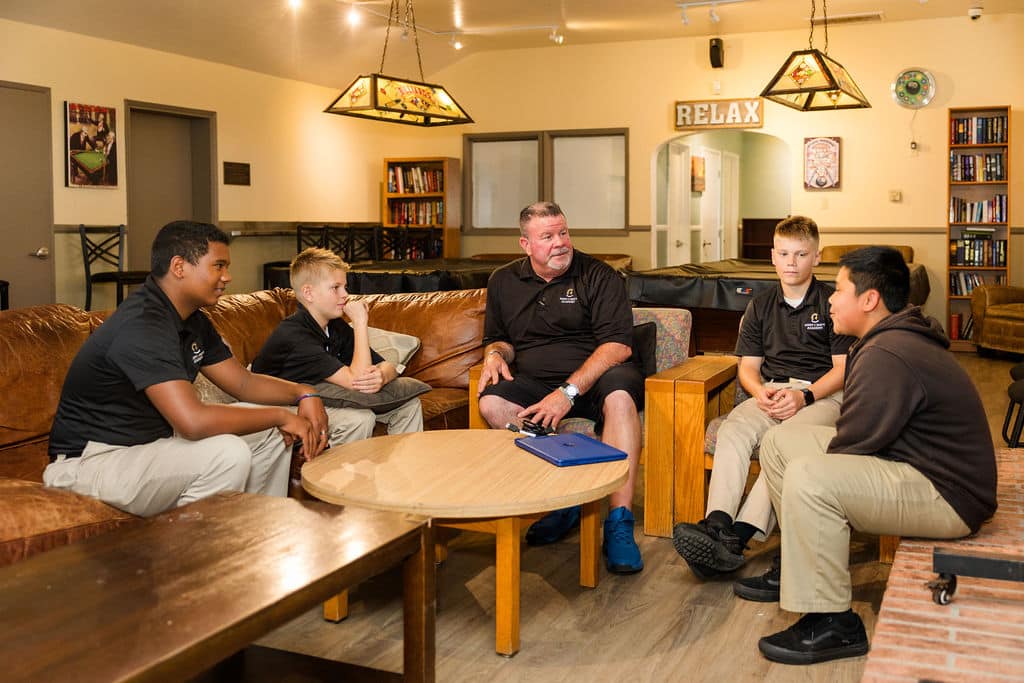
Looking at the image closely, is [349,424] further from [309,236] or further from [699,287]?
[309,236]

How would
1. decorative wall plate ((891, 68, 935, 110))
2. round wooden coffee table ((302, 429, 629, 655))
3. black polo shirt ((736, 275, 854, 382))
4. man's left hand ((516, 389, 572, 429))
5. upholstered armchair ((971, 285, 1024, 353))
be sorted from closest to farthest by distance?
round wooden coffee table ((302, 429, 629, 655)) → man's left hand ((516, 389, 572, 429)) → black polo shirt ((736, 275, 854, 382)) → upholstered armchair ((971, 285, 1024, 353)) → decorative wall plate ((891, 68, 935, 110))

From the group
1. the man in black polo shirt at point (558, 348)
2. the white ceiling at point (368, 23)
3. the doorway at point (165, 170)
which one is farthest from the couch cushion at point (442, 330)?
the doorway at point (165, 170)

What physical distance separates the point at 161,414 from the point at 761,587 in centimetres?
182

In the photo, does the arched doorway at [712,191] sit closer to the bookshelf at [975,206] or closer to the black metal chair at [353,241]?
the bookshelf at [975,206]

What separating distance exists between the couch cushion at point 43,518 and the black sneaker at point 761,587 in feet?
5.77

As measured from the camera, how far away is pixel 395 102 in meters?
6.66

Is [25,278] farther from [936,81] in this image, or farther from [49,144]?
[936,81]

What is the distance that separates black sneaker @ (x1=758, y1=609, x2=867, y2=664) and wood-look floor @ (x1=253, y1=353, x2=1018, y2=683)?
3cm

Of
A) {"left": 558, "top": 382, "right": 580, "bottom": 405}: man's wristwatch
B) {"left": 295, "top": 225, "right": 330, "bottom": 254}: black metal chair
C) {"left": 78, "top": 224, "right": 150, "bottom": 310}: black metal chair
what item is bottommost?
{"left": 558, "top": 382, "right": 580, "bottom": 405}: man's wristwatch

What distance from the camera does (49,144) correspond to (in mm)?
7945

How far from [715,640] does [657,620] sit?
201mm

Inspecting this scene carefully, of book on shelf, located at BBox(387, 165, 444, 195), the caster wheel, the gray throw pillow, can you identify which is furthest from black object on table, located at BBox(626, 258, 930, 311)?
book on shelf, located at BBox(387, 165, 444, 195)

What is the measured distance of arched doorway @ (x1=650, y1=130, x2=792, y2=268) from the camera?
1118 cm

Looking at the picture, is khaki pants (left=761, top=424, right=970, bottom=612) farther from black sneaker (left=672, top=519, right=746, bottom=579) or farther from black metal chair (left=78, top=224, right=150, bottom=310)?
black metal chair (left=78, top=224, right=150, bottom=310)
